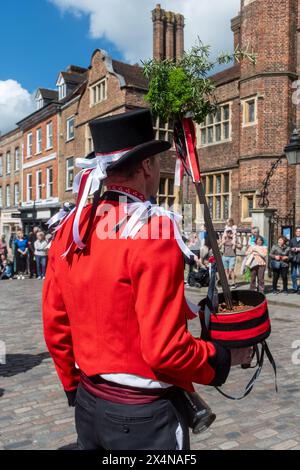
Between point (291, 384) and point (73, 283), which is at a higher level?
point (73, 283)

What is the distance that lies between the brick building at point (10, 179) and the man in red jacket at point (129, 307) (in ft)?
121

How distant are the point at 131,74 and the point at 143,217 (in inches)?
1033

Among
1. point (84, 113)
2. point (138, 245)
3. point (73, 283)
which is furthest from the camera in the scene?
point (84, 113)

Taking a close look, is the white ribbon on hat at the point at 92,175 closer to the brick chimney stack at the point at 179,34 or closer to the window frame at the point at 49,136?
the brick chimney stack at the point at 179,34

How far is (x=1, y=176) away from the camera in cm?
4169

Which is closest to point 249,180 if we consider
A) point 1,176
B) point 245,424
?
point 245,424

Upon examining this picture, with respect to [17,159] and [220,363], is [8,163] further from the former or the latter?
[220,363]

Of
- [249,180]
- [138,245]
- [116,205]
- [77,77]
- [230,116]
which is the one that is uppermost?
[77,77]

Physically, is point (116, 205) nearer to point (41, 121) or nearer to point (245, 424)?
point (245, 424)

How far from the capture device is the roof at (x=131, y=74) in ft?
80.4

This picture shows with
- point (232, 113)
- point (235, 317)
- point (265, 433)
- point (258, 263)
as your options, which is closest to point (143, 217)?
point (235, 317)

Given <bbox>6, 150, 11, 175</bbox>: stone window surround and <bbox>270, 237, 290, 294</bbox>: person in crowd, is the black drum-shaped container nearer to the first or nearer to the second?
<bbox>270, 237, 290, 294</bbox>: person in crowd

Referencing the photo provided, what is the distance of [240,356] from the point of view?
6.18ft

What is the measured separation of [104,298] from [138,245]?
250mm
